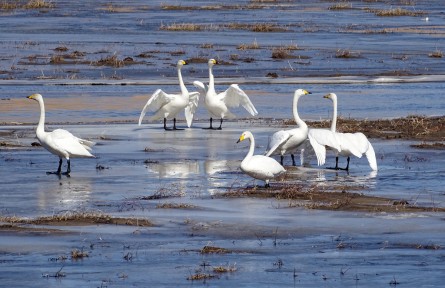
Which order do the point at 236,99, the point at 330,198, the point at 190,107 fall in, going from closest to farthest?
the point at 330,198 < the point at 236,99 < the point at 190,107

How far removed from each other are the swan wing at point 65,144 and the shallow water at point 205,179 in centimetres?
31

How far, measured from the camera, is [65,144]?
14977 mm

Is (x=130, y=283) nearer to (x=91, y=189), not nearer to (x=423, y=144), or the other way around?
(x=91, y=189)

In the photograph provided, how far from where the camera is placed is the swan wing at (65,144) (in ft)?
49.0

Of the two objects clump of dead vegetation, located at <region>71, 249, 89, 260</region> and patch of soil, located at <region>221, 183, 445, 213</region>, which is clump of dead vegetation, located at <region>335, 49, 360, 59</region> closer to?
patch of soil, located at <region>221, 183, 445, 213</region>

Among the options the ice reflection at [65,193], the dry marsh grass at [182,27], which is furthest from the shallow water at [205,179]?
the dry marsh grass at [182,27]

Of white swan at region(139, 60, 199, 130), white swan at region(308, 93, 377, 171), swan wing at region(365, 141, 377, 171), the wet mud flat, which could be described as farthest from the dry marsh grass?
swan wing at region(365, 141, 377, 171)

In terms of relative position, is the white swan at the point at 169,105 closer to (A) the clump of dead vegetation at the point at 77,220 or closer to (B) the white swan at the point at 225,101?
(B) the white swan at the point at 225,101

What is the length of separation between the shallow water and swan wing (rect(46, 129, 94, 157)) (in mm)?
305

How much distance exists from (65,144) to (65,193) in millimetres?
1602

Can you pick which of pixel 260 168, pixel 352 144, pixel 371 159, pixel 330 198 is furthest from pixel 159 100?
pixel 330 198

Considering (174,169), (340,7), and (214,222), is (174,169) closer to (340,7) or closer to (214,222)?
(214,222)

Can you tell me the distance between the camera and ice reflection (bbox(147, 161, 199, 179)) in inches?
592

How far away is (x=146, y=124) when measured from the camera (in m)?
21.7
